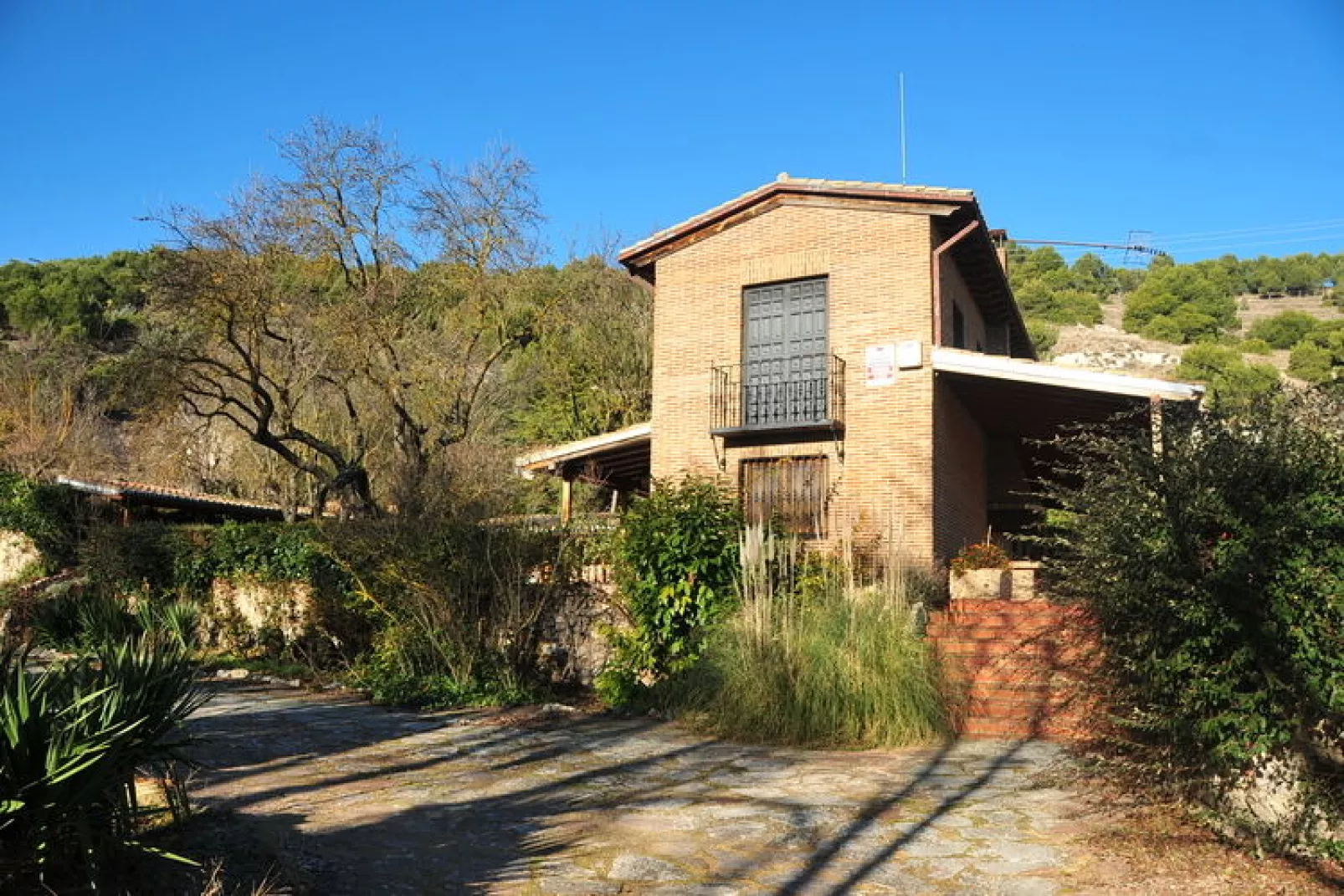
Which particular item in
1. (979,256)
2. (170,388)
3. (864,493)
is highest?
(979,256)

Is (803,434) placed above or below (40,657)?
above

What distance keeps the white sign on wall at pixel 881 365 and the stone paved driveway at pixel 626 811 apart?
6.88m

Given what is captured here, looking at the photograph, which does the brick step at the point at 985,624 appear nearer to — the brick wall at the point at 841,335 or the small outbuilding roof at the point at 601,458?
the brick wall at the point at 841,335

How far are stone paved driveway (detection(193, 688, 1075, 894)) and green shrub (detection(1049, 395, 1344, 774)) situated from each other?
962 mm

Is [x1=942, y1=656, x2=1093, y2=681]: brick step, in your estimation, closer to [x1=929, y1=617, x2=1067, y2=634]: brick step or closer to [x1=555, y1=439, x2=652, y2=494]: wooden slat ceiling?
[x1=929, y1=617, x2=1067, y2=634]: brick step

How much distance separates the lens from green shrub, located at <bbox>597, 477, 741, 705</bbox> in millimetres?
10070

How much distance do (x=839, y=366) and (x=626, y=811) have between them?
9.58m

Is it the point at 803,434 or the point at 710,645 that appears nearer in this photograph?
the point at 710,645

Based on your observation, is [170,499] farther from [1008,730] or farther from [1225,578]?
[1225,578]

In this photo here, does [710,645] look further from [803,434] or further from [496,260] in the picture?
[496,260]

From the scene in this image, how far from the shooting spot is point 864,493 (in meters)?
14.0

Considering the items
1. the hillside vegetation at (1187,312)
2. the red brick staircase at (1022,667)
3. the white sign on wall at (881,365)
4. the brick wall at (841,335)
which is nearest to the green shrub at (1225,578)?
the red brick staircase at (1022,667)

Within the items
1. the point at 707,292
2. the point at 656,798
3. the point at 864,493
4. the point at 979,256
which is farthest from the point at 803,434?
the point at 656,798

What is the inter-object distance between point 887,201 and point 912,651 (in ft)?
26.5
